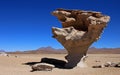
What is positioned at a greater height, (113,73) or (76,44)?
(76,44)

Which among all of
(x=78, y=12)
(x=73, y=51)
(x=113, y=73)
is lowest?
(x=113, y=73)

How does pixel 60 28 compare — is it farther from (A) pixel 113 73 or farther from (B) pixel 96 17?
(A) pixel 113 73

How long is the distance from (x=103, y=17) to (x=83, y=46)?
345 cm

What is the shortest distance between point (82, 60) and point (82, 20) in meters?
4.00

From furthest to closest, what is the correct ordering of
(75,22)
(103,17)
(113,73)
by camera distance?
(75,22) < (103,17) < (113,73)

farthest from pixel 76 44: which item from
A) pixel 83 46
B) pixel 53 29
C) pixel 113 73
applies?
pixel 113 73

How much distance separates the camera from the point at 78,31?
27125mm

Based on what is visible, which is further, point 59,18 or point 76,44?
point 59,18

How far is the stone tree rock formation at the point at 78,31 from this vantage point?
2647 centimetres

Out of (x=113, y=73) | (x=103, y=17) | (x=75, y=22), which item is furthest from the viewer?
(x=75, y=22)

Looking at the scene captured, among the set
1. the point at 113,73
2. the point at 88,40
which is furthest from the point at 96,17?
the point at 113,73

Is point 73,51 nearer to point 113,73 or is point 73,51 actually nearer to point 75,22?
point 75,22

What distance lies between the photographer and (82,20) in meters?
28.2

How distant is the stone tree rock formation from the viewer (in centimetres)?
2647
